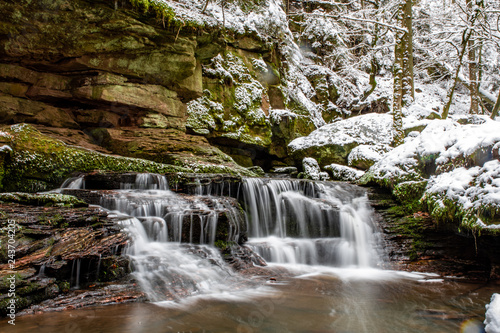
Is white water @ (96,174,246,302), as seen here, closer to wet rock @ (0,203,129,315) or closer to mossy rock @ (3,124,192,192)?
wet rock @ (0,203,129,315)

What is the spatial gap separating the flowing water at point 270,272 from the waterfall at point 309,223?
2 centimetres

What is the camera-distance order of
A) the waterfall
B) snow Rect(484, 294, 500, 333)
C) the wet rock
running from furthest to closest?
the waterfall → the wet rock → snow Rect(484, 294, 500, 333)

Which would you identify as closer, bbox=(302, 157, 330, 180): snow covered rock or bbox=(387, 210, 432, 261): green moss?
bbox=(387, 210, 432, 261): green moss

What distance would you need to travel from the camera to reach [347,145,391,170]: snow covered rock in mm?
11335

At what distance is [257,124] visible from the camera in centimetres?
1349

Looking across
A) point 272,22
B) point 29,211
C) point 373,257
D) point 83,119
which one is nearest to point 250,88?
point 272,22

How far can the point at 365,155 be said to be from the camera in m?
11.5

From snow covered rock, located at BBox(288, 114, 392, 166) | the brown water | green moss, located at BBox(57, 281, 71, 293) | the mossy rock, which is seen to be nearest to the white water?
the brown water

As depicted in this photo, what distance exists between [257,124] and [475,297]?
1071cm

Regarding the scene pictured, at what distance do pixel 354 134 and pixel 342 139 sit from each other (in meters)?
0.65

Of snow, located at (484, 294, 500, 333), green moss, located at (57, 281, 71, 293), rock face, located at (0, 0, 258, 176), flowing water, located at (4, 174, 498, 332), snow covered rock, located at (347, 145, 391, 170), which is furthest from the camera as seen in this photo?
snow covered rock, located at (347, 145, 391, 170)

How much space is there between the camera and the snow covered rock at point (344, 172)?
438 inches

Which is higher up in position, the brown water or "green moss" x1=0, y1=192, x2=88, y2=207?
"green moss" x1=0, y1=192, x2=88, y2=207

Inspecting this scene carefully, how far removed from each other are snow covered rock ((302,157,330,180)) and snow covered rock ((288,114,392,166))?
482mm
